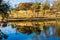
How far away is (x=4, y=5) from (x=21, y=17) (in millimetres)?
2991

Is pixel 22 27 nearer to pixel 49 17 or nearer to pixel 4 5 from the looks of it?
pixel 49 17

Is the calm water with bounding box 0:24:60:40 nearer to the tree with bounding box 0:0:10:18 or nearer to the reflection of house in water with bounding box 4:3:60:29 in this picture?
the reflection of house in water with bounding box 4:3:60:29

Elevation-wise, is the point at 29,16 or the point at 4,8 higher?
the point at 4,8

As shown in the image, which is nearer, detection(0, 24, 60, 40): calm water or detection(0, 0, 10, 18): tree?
detection(0, 0, 10, 18): tree

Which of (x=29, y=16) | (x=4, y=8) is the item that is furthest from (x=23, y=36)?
(x=4, y=8)

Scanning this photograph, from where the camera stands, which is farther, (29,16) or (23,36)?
(29,16)

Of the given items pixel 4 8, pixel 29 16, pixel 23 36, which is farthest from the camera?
pixel 29 16

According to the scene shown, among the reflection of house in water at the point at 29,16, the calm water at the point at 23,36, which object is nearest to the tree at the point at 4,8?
the calm water at the point at 23,36

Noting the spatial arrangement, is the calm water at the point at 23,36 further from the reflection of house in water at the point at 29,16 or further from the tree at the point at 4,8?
the tree at the point at 4,8

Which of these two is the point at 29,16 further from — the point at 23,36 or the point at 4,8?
the point at 4,8

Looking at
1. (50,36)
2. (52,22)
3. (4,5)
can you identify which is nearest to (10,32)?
(50,36)

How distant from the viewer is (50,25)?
19.9ft

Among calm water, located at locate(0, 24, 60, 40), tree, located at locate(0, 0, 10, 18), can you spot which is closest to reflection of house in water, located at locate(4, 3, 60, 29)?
calm water, located at locate(0, 24, 60, 40)

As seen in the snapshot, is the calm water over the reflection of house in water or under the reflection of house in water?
under
